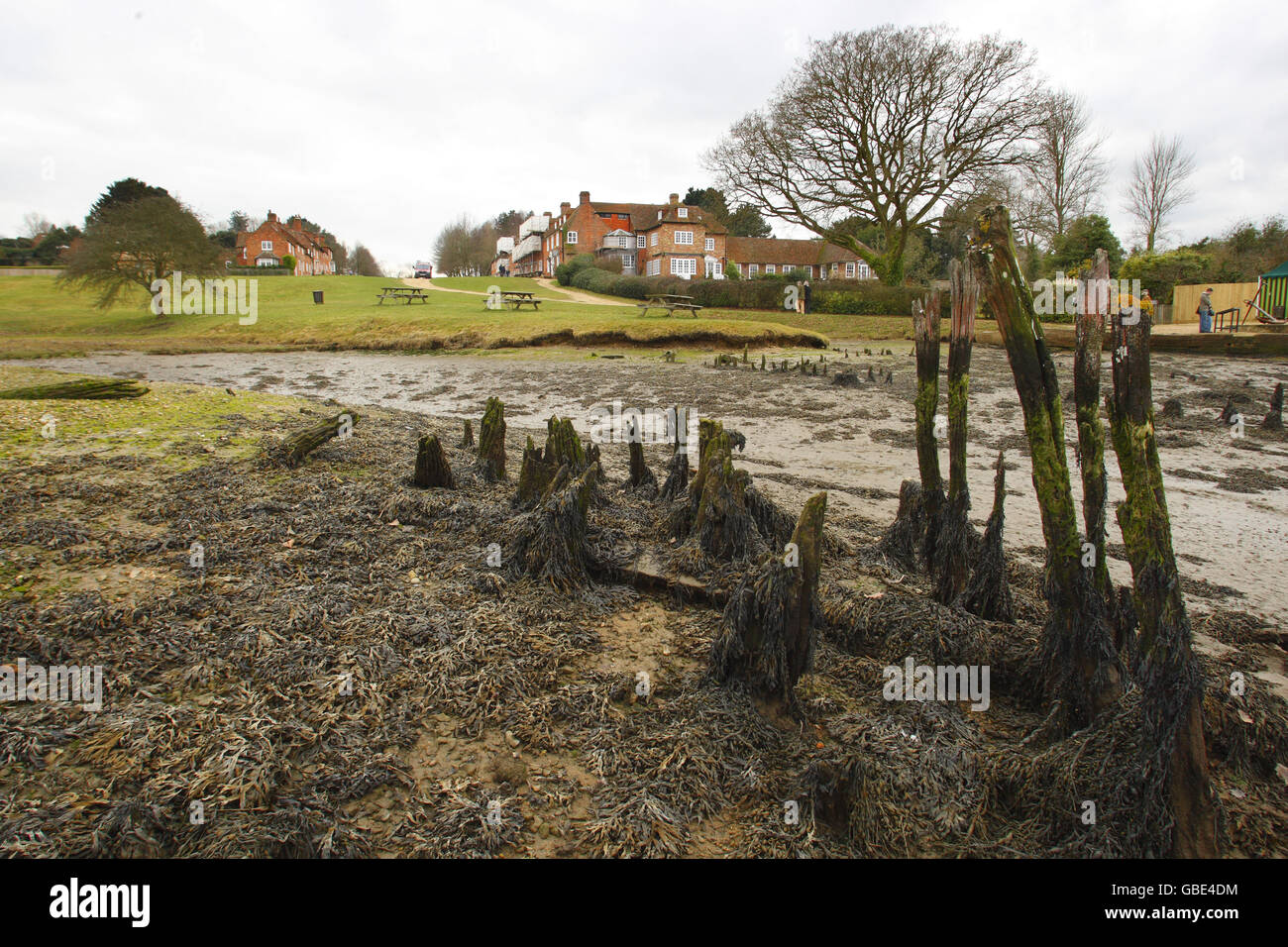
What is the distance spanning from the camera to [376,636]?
4156mm

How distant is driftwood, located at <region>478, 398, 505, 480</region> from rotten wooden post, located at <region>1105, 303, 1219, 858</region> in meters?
5.80

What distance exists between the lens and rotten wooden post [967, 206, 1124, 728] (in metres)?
3.35

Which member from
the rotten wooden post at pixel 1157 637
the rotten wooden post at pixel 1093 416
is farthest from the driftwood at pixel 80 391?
the rotten wooden post at pixel 1157 637

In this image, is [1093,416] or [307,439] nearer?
[1093,416]

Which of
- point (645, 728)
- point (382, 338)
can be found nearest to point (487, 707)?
point (645, 728)

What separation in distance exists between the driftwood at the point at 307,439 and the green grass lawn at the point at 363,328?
2200 centimetres

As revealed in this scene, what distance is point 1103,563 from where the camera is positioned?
11.4 ft

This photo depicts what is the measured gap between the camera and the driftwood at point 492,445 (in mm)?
7488

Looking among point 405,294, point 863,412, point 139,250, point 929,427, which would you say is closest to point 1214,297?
point 863,412

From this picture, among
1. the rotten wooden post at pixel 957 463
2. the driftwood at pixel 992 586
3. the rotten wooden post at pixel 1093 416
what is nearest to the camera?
the rotten wooden post at pixel 1093 416

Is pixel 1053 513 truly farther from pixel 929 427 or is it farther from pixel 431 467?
pixel 431 467

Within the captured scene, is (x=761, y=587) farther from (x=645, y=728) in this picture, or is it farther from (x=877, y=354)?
(x=877, y=354)

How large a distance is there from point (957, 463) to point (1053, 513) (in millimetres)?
1403

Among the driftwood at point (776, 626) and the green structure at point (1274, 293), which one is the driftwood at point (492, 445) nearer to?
the driftwood at point (776, 626)
